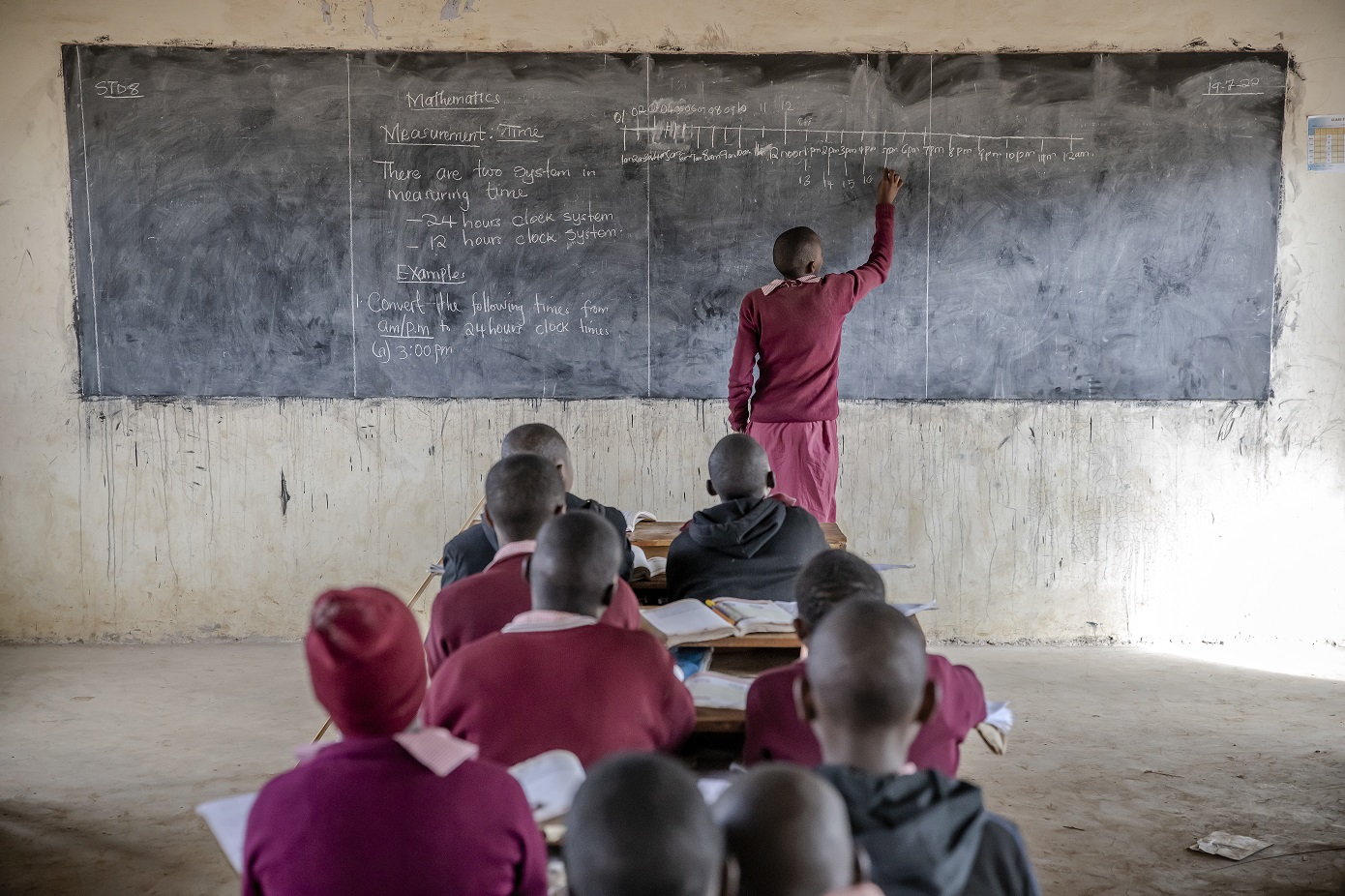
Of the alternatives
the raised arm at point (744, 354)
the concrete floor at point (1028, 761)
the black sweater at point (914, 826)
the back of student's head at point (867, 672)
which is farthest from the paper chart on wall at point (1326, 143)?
the black sweater at point (914, 826)

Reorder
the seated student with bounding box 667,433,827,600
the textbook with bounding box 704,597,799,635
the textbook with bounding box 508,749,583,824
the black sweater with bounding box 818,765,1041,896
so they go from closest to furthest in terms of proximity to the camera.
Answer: the black sweater with bounding box 818,765,1041,896, the textbook with bounding box 508,749,583,824, the textbook with bounding box 704,597,799,635, the seated student with bounding box 667,433,827,600

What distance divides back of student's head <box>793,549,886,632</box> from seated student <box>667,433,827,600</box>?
2.47 feet

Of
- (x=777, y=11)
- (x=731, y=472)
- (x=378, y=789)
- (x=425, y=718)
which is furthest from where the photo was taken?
(x=777, y=11)

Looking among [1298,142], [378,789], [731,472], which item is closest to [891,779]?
[378,789]

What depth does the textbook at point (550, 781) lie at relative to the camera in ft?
5.00

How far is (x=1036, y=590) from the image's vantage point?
192 inches

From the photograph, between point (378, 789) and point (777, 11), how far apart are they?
13.5 ft

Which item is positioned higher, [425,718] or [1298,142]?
[1298,142]

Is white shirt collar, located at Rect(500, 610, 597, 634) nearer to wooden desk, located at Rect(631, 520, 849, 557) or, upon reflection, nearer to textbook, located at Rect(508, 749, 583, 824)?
textbook, located at Rect(508, 749, 583, 824)

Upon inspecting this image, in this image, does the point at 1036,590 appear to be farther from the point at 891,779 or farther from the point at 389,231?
the point at 891,779

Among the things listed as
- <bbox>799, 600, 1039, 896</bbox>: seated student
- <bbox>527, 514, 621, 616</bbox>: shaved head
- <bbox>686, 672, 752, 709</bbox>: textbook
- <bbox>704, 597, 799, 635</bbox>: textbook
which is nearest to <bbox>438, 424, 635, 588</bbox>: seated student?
<bbox>704, 597, 799, 635</bbox>: textbook

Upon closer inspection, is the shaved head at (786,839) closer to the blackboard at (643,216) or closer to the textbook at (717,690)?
the textbook at (717,690)

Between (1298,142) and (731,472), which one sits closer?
(731,472)

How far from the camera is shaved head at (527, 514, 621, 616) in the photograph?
1.92m
